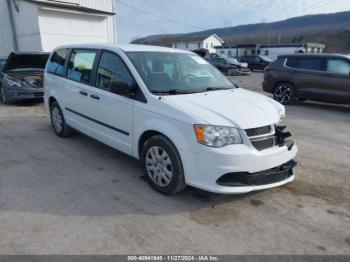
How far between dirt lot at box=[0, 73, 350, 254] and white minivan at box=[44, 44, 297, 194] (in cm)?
30

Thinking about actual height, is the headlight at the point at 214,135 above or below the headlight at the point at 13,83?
above

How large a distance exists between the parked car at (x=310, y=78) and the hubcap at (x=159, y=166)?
24.2ft

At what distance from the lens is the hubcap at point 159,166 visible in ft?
12.2

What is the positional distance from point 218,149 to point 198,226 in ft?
2.70

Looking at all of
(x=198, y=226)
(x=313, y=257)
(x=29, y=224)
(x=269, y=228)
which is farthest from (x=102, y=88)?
(x=313, y=257)

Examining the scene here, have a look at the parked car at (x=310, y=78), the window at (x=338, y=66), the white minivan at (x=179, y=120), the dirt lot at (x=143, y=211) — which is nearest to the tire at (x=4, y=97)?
the dirt lot at (x=143, y=211)

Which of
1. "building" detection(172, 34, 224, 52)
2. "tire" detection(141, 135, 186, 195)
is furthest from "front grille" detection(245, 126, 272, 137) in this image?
"building" detection(172, 34, 224, 52)

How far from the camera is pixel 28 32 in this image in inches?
673

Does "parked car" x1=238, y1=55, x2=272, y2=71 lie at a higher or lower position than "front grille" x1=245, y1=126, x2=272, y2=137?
lower

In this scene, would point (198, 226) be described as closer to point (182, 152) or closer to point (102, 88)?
point (182, 152)

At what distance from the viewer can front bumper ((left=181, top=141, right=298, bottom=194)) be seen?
3293mm

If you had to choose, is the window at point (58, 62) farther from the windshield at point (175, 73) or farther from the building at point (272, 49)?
the building at point (272, 49)

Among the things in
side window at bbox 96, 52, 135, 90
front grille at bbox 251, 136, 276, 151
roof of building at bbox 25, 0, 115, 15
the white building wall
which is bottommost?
front grille at bbox 251, 136, 276, 151

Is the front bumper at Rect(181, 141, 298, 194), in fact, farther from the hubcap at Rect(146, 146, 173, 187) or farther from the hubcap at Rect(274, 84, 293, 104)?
the hubcap at Rect(274, 84, 293, 104)
